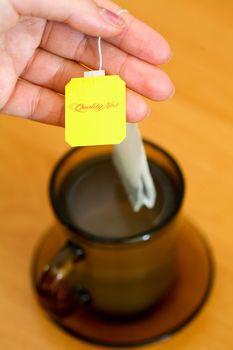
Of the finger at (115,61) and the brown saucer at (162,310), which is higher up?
the finger at (115,61)

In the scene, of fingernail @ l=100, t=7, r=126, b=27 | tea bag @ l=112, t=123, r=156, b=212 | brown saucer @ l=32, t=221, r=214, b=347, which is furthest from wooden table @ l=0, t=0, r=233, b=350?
fingernail @ l=100, t=7, r=126, b=27

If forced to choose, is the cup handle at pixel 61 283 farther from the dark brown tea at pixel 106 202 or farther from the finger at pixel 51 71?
the finger at pixel 51 71

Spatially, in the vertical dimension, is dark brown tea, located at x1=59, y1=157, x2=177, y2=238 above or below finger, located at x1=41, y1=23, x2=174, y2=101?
below

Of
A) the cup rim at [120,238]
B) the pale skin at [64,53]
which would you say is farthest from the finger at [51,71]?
the cup rim at [120,238]

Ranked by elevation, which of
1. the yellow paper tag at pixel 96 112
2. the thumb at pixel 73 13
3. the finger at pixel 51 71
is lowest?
the finger at pixel 51 71

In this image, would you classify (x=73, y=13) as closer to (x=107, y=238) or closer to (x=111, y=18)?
(x=111, y=18)

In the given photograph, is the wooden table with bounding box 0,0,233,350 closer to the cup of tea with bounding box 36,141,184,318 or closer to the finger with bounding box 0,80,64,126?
the cup of tea with bounding box 36,141,184,318

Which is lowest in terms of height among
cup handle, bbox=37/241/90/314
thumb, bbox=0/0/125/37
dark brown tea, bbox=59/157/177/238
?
cup handle, bbox=37/241/90/314
